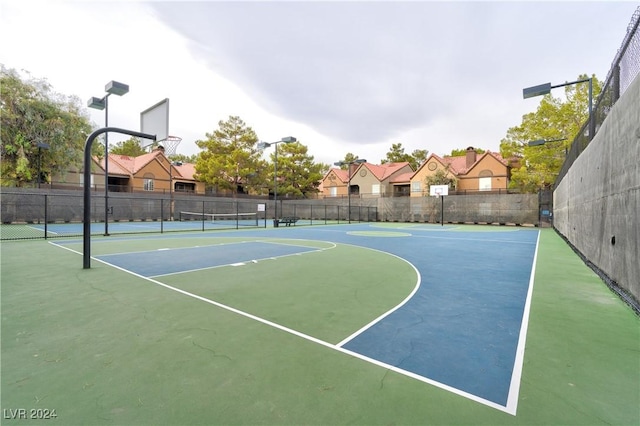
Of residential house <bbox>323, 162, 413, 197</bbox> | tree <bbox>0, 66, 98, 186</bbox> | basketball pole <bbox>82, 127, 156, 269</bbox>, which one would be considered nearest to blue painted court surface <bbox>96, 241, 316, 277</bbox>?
basketball pole <bbox>82, 127, 156, 269</bbox>

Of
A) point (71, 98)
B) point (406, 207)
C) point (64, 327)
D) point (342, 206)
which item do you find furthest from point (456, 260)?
point (71, 98)

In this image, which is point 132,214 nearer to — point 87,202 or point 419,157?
point 87,202

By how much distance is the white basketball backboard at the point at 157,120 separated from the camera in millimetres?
8039

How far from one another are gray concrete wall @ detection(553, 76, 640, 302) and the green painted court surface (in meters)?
0.70

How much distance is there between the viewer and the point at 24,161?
23.4 m

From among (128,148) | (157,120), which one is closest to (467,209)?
(157,120)

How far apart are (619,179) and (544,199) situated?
2303 centimetres

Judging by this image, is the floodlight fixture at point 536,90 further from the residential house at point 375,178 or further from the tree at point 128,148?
the tree at point 128,148

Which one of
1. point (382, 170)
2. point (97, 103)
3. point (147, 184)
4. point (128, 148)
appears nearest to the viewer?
point (97, 103)

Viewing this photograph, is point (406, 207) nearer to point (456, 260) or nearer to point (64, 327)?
point (456, 260)

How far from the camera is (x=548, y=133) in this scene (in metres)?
25.7

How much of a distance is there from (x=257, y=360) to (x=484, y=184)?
39565 mm

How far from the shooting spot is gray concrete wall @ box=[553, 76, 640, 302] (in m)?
4.29

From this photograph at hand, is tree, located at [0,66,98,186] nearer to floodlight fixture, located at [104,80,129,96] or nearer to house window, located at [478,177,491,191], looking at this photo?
floodlight fixture, located at [104,80,129,96]
